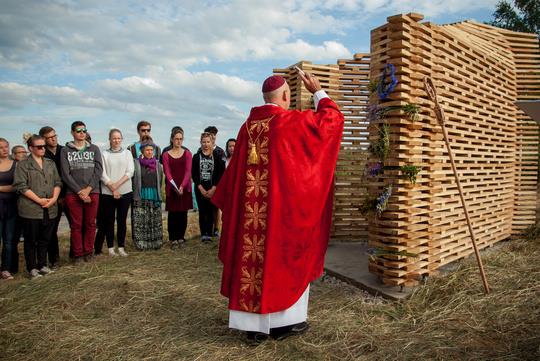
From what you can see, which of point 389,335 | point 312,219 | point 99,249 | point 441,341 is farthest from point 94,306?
point 441,341

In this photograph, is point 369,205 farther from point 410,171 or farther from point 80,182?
point 80,182

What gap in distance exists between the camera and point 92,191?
23.6 feet

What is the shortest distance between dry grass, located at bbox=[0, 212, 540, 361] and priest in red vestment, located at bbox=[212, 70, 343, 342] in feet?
1.55

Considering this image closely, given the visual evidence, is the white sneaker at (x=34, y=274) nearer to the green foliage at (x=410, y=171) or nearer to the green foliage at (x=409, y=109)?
the green foliage at (x=410, y=171)

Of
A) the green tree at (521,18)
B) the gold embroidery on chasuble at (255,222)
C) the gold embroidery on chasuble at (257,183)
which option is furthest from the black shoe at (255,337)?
the green tree at (521,18)

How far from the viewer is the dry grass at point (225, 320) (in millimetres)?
4117

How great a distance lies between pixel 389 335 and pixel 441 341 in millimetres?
490

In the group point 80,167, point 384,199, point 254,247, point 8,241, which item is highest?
point 80,167

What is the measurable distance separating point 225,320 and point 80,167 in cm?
377

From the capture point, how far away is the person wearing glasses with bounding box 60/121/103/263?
6977 mm

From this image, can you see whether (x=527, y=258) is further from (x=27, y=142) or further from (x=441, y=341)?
(x=27, y=142)

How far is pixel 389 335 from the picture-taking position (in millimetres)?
4406

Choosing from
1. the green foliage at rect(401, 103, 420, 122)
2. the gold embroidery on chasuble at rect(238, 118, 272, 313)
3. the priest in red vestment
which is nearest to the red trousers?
the priest in red vestment

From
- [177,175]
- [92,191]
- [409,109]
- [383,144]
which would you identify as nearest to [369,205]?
[383,144]
